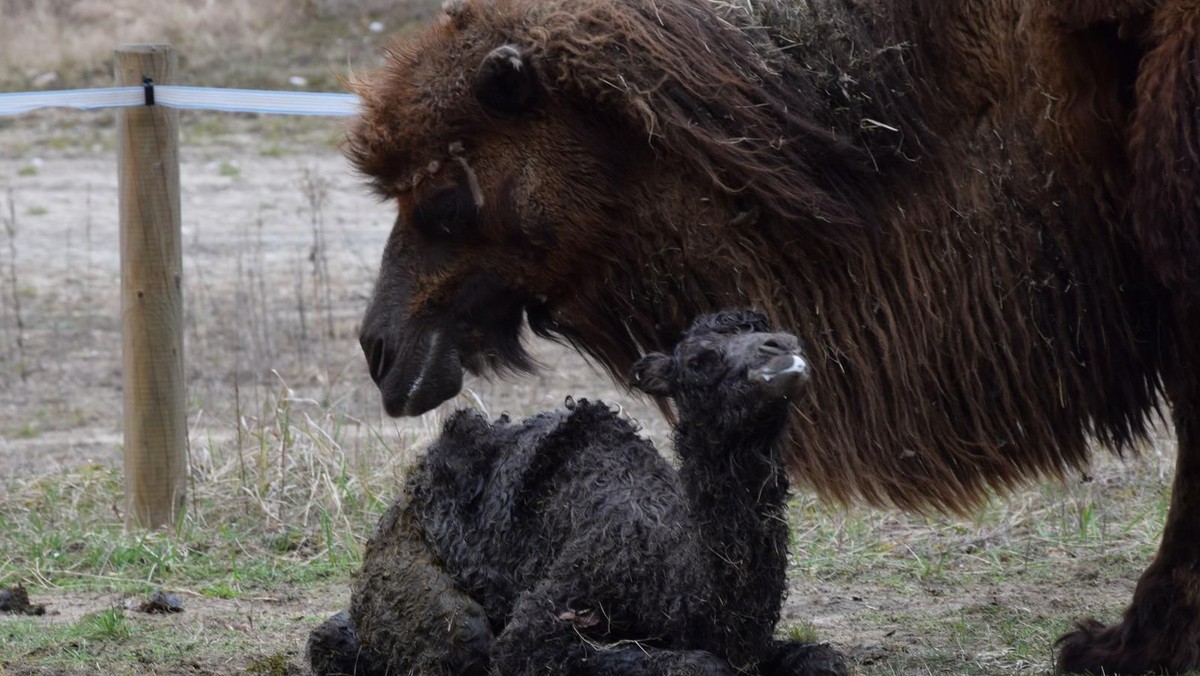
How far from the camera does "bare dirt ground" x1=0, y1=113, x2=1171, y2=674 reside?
4.88 metres

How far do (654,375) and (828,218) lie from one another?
83 cm

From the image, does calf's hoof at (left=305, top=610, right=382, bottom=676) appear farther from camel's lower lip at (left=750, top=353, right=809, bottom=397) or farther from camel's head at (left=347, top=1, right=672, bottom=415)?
camel's lower lip at (left=750, top=353, right=809, bottom=397)

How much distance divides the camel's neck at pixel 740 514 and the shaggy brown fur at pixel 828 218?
2.58 ft

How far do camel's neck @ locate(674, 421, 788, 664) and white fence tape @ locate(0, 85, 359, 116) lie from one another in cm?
299

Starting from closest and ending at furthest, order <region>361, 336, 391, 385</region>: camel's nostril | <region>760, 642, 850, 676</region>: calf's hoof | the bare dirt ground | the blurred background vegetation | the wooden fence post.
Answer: <region>760, 642, 850, 676</region>: calf's hoof < <region>361, 336, 391, 385</region>: camel's nostril < the bare dirt ground < the wooden fence post < the blurred background vegetation

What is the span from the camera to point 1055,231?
390 centimetres

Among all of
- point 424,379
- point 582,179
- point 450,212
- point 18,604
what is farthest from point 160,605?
point 582,179

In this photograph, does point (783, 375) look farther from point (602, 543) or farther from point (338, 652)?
point (338, 652)

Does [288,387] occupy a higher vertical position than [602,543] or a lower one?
lower

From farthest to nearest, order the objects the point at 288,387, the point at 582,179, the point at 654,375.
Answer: the point at 288,387, the point at 582,179, the point at 654,375

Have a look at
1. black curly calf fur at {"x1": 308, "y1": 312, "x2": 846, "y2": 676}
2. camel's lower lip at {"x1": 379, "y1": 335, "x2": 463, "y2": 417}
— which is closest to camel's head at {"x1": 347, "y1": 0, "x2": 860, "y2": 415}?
camel's lower lip at {"x1": 379, "y1": 335, "x2": 463, "y2": 417}

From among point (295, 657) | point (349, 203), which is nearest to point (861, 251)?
point (295, 657)

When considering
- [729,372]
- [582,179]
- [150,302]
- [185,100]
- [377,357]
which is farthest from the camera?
[150,302]

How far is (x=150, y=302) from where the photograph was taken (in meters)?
6.03
